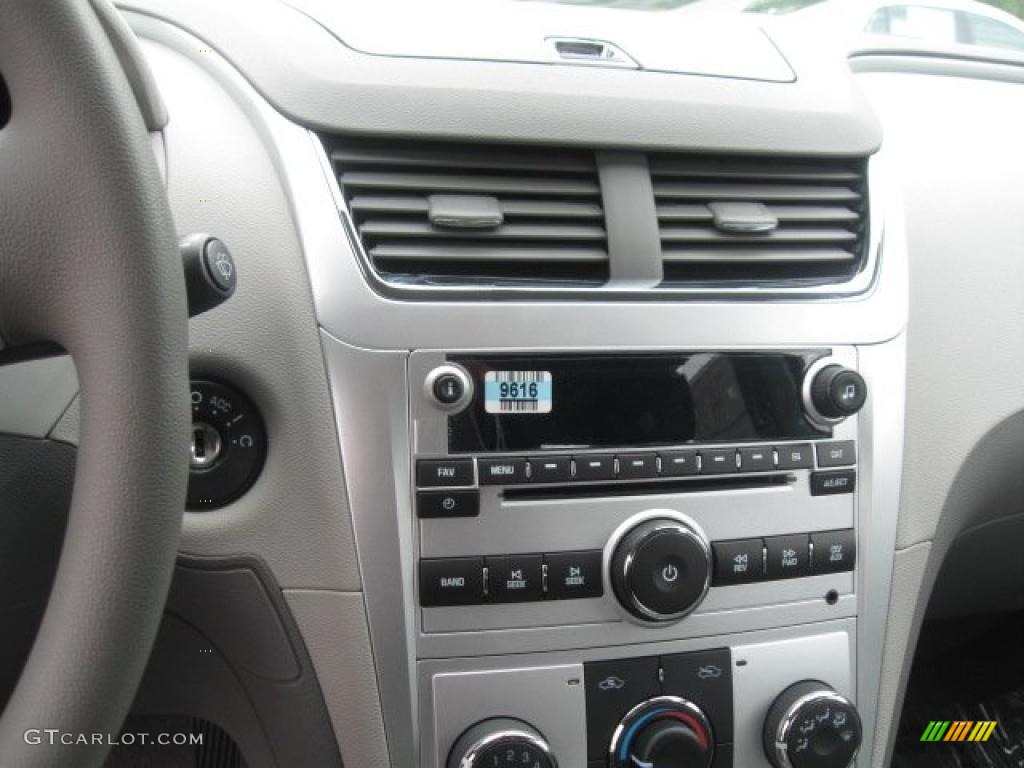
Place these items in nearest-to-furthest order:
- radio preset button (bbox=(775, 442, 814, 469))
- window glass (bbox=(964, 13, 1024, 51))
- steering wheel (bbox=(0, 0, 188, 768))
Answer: steering wheel (bbox=(0, 0, 188, 768)) → radio preset button (bbox=(775, 442, 814, 469)) → window glass (bbox=(964, 13, 1024, 51))

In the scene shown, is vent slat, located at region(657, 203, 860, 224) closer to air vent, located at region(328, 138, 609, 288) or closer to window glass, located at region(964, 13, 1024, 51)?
air vent, located at region(328, 138, 609, 288)

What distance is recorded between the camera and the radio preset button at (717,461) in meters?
1.06

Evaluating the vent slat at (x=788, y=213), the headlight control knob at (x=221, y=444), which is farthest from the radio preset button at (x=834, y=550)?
the headlight control knob at (x=221, y=444)

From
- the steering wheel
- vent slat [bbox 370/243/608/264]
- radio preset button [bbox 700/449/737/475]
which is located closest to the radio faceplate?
radio preset button [bbox 700/449/737/475]

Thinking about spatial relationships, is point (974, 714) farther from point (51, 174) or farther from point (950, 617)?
Answer: point (51, 174)

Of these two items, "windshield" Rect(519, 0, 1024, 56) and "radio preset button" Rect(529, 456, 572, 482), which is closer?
"radio preset button" Rect(529, 456, 572, 482)

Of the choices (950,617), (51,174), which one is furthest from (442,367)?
(950,617)

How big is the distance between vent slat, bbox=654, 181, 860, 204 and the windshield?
28 cm

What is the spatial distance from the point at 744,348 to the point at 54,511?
714 millimetres

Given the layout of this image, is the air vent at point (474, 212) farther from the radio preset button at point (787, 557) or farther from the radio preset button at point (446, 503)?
the radio preset button at point (787, 557)

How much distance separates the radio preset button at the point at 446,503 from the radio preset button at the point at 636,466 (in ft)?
0.50

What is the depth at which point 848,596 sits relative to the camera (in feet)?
3.74

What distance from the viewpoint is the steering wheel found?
63cm

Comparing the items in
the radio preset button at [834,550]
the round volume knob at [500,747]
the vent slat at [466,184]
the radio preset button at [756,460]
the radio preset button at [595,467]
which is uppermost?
the vent slat at [466,184]
